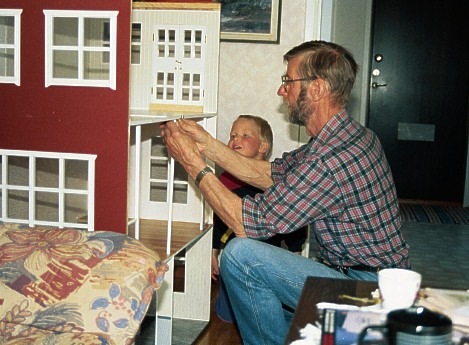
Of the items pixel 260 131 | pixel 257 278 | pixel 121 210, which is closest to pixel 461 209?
pixel 260 131

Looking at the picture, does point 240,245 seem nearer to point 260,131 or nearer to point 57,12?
point 57,12

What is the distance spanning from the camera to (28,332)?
5.43 feet

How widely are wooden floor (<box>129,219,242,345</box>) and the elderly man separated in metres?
0.30

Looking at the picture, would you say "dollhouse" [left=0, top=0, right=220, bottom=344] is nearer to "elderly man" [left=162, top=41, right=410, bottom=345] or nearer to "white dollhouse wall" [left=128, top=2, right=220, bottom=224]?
"elderly man" [left=162, top=41, right=410, bottom=345]

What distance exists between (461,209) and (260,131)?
12.0ft

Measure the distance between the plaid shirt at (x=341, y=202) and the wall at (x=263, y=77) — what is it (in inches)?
52.0

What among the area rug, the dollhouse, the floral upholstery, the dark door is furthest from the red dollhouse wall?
the dark door

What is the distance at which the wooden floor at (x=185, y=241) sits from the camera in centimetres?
256

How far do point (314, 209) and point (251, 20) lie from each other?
1.80 metres

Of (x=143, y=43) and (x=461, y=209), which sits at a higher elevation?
(x=143, y=43)

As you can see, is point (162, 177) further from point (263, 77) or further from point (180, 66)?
point (263, 77)

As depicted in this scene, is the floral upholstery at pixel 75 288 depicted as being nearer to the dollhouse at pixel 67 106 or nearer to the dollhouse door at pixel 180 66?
the dollhouse at pixel 67 106

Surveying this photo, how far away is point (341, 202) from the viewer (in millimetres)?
2195

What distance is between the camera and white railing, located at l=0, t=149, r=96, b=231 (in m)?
2.02
